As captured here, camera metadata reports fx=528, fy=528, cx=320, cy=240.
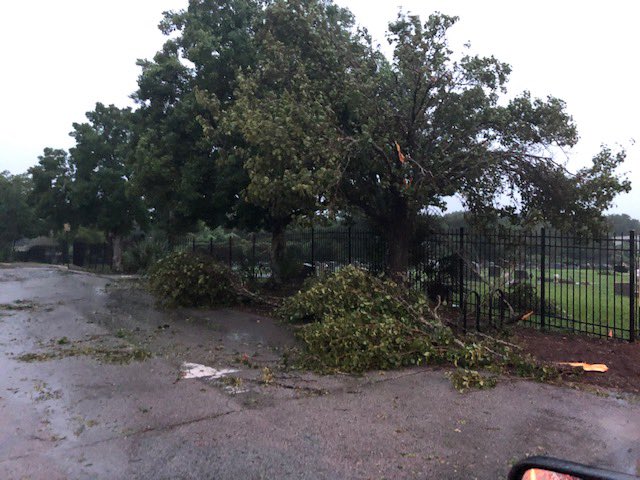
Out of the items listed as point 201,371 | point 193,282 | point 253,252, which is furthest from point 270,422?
point 253,252

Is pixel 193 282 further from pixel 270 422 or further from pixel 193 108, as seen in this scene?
pixel 270 422

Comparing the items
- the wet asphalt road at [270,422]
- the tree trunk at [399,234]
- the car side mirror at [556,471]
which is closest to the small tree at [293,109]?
the tree trunk at [399,234]

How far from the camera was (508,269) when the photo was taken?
9930 millimetres

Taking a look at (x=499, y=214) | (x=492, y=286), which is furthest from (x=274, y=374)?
(x=499, y=214)

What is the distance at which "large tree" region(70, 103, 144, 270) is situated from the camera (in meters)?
27.2

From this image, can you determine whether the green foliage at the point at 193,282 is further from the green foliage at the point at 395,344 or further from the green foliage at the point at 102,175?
the green foliage at the point at 102,175

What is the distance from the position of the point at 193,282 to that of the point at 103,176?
60.0ft

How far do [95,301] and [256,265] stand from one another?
457 cm

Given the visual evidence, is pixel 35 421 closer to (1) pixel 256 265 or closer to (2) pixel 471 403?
(2) pixel 471 403

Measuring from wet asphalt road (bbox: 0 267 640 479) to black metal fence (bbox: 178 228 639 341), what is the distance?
120 inches

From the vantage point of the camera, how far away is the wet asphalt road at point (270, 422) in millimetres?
3928

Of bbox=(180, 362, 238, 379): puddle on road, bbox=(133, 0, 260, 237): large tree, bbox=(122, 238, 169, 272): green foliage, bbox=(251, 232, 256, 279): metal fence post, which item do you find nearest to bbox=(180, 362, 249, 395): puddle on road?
bbox=(180, 362, 238, 379): puddle on road

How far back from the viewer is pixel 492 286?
32.9ft

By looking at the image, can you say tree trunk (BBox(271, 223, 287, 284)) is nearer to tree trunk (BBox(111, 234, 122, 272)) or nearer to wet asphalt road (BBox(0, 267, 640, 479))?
wet asphalt road (BBox(0, 267, 640, 479))
